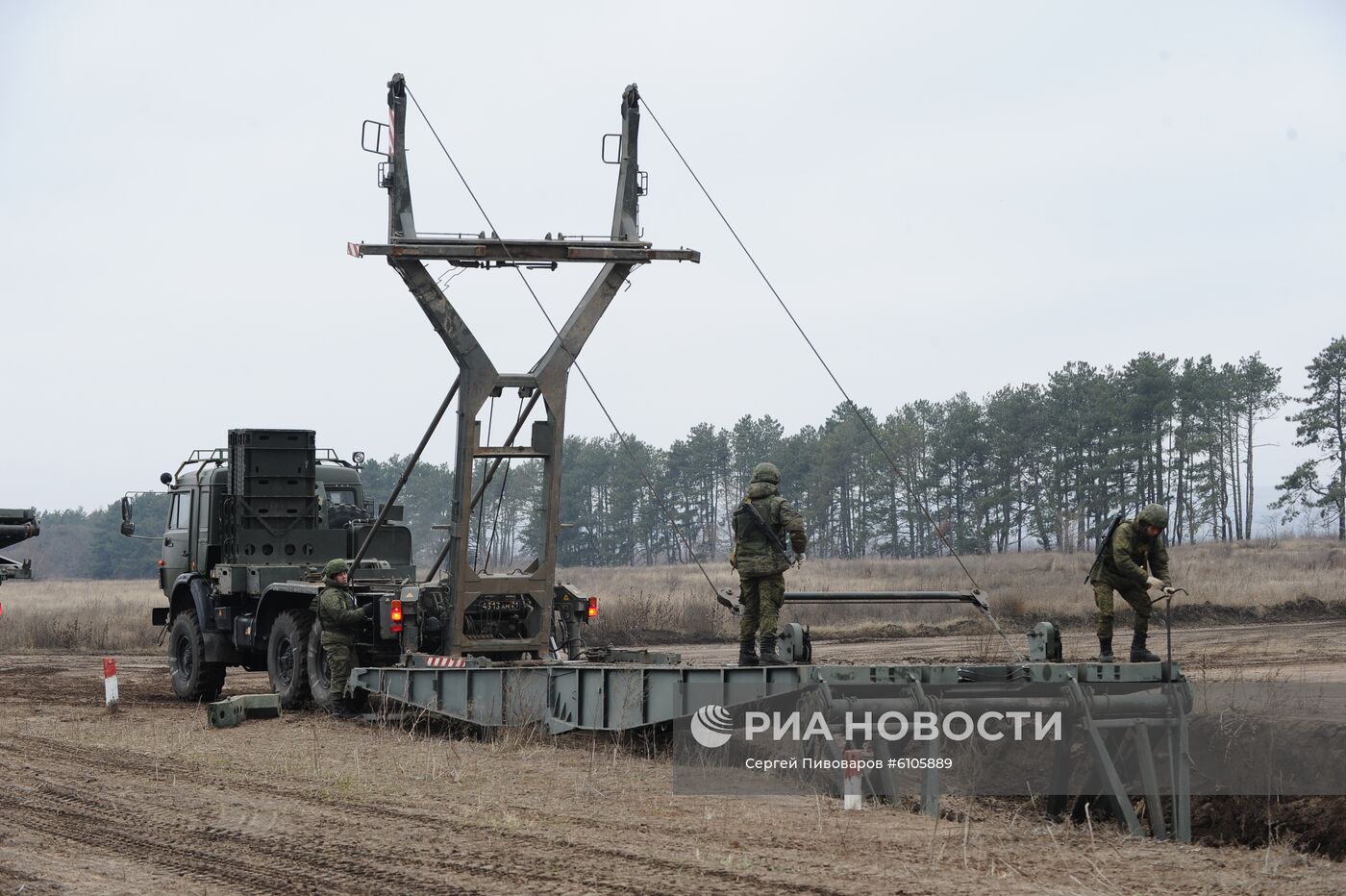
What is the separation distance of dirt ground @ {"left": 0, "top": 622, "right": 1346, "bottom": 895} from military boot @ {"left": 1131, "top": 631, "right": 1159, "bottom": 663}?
208 centimetres

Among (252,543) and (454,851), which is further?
(252,543)

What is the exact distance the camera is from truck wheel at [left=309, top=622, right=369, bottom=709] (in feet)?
48.9

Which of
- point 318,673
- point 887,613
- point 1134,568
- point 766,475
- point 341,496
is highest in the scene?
point 341,496

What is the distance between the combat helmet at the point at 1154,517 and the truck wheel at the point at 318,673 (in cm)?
802

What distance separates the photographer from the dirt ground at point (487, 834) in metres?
6.98

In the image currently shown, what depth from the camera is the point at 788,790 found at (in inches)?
388

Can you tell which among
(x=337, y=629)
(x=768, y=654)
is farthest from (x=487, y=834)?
(x=337, y=629)

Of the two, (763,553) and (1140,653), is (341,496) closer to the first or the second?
(763,553)

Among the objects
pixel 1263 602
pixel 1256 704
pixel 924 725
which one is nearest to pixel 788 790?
pixel 924 725

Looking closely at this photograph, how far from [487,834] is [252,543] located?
9.91 m

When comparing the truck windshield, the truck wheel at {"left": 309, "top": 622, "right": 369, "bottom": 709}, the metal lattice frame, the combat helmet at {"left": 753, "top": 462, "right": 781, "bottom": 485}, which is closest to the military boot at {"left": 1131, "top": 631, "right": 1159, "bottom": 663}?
the combat helmet at {"left": 753, "top": 462, "right": 781, "bottom": 485}

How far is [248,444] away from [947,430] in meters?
55.2

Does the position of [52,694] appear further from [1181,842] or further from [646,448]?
[646,448]

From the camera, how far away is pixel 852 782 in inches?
353
